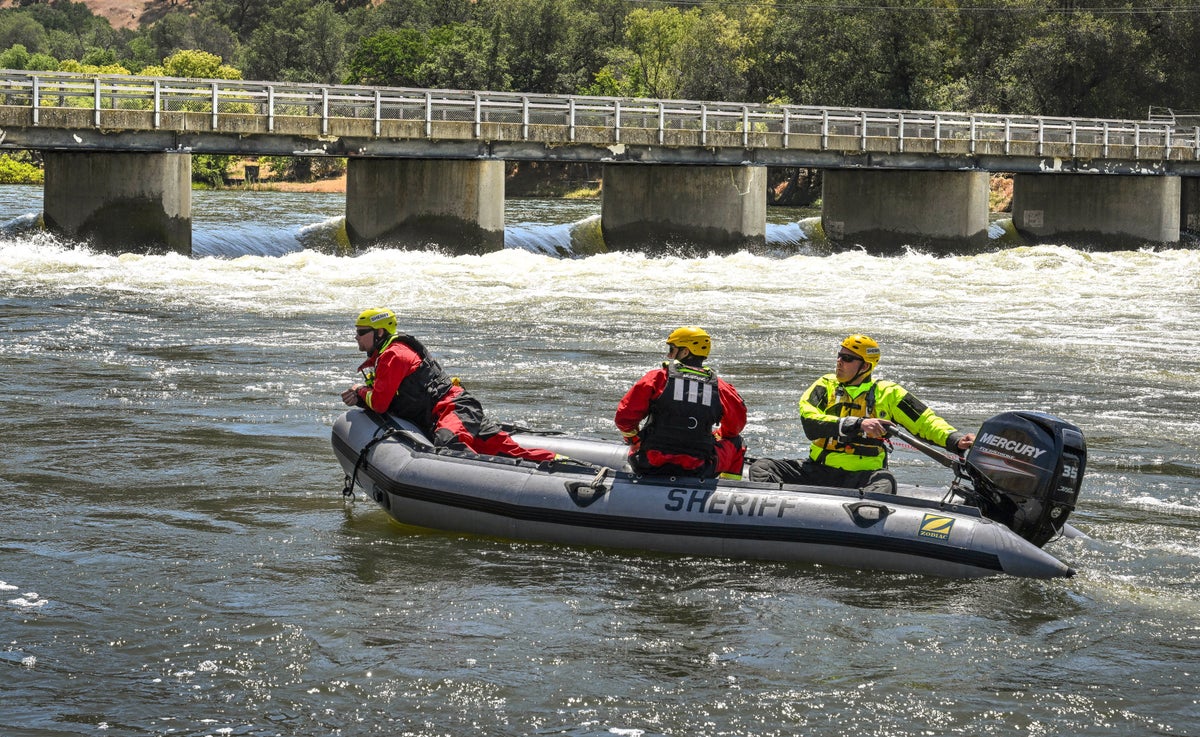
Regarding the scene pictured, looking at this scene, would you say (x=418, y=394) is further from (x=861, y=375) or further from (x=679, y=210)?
(x=679, y=210)

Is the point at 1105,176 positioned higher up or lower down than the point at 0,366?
higher up

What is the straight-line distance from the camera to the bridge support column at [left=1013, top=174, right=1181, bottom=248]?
4438 centimetres

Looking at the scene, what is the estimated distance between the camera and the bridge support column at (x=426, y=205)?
1320 inches

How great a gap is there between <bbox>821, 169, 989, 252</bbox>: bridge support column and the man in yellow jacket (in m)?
31.3

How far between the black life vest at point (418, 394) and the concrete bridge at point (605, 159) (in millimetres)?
19767

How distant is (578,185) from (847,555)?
6890 cm

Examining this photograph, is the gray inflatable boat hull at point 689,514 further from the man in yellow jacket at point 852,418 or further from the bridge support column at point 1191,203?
the bridge support column at point 1191,203

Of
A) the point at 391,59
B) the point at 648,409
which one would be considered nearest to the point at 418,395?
the point at 648,409

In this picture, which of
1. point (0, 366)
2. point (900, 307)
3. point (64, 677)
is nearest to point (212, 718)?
point (64, 677)

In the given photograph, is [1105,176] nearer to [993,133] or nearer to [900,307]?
[993,133]

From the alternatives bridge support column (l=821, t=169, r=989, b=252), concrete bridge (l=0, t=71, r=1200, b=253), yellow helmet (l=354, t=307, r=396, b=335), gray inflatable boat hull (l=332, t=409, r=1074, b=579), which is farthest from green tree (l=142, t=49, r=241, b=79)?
gray inflatable boat hull (l=332, t=409, r=1074, b=579)

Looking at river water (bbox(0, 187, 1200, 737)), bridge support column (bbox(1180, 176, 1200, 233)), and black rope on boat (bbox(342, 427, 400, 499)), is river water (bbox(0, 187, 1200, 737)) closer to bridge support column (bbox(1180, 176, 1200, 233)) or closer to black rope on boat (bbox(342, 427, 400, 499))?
black rope on boat (bbox(342, 427, 400, 499))

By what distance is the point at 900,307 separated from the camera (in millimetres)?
27141

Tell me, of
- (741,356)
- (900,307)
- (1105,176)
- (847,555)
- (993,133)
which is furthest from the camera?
(1105,176)
